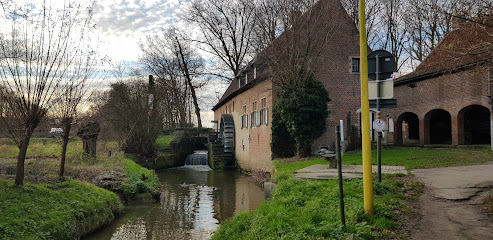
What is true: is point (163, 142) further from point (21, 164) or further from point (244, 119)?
point (21, 164)

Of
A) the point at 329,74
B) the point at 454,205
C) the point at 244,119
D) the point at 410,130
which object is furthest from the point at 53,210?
the point at 410,130

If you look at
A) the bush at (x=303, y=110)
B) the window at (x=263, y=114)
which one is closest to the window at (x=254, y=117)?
the window at (x=263, y=114)

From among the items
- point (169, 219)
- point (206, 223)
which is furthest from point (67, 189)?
point (206, 223)

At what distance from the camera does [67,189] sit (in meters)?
9.59

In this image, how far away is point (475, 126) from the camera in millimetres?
19469

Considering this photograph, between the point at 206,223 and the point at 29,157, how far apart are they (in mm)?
10968

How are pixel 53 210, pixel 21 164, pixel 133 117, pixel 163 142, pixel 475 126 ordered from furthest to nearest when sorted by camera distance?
pixel 163 142, pixel 133 117, pixel 475 126, pixel 21 164, pixel 53 210

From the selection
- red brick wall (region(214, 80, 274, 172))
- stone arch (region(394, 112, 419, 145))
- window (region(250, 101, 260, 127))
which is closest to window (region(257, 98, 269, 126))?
red brick wall (region(214, 80, 274, 172))

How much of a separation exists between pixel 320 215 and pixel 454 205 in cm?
227

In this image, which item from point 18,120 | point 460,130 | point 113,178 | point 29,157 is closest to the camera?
point 18,120

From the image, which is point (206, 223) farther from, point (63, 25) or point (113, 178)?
point (63, 25)

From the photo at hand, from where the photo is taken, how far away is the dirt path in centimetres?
487

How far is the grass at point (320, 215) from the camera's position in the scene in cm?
505

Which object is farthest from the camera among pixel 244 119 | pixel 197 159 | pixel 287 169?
pixel 197 159
